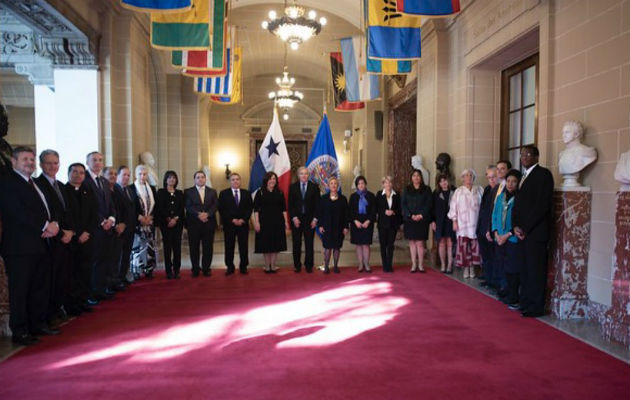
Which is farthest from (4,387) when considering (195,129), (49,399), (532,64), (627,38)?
(195,129)

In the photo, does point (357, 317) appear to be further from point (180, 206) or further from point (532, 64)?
point (532, 64)

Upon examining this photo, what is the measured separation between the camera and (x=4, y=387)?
283cm

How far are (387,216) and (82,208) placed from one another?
13.0ft

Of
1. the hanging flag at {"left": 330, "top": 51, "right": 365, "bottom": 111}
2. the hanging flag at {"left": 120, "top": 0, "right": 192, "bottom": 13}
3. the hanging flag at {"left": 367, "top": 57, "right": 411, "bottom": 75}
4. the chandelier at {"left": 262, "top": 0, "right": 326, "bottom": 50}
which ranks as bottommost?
the hanging flag at {"left": 367, "top": 57, "right": 411, "bottom": 75}

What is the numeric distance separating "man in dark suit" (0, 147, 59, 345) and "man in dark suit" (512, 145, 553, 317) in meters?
4.11

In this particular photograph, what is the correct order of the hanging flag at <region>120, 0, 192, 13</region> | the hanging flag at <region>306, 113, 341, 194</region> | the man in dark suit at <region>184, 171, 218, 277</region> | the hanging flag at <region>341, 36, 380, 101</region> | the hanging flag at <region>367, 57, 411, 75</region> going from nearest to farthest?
1. the hanging flag at <region>120, 0, 192, 13</region>
2. the man in dark suit at <region>184, 171, 218, 277</region>
3. the hanging flag at <region>367, 57, 411, 75</region>
4. the hanging flag at <region>306, 113, 341, 194</region>
5. the hanging flag at <region>341, 36, 380, 101</region>

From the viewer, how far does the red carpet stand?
2.79m

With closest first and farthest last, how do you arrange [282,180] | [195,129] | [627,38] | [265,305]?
[627,38] → [265,305] → [282,180] → [195,129]

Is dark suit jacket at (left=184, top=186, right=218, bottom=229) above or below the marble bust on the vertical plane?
below

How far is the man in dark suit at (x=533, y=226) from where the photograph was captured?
13.9 ft

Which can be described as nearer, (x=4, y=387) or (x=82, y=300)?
(x=4, y=387)

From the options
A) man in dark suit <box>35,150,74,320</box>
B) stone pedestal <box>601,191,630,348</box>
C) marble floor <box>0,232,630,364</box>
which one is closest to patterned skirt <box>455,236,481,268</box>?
marble floor <box>0,232,630,364</box>

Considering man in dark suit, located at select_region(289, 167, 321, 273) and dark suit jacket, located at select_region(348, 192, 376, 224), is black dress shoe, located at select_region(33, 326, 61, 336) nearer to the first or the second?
man in dark suit, located at select_region(289, 167, 321, 273)

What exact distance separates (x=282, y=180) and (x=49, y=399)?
5.36 m
